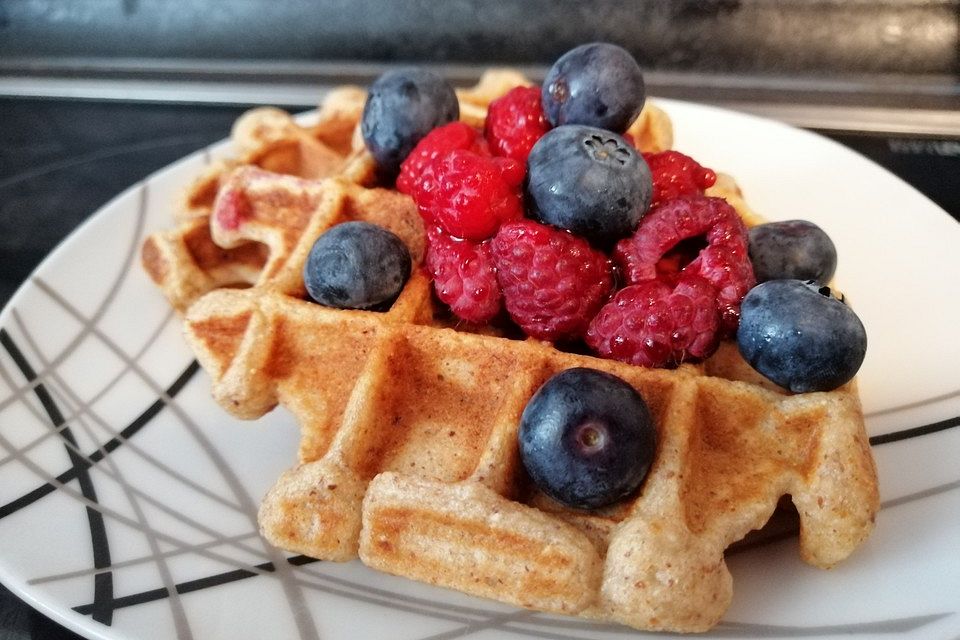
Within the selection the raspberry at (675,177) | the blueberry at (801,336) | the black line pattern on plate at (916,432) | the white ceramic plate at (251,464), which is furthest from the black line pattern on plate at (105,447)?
the black line pattern on plate at (916,432)

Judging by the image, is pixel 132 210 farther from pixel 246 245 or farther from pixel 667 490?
pixel 667 490

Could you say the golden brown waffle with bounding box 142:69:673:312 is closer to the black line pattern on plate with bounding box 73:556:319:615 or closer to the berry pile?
the berry pile

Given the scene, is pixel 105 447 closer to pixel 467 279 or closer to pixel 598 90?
pixel 467 279

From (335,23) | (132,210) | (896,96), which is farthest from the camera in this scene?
(335,23)

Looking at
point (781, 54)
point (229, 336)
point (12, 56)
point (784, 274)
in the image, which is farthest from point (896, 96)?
point (12, 56)

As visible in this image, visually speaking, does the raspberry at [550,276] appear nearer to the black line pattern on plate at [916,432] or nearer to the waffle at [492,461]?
the waffle at [492,461]

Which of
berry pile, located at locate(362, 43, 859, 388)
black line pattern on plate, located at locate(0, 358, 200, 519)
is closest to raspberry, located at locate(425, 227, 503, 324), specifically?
berry pile, located at locate(362, 43, 859, 388)

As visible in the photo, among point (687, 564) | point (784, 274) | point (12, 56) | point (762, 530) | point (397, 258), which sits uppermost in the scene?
point (12, 56)
